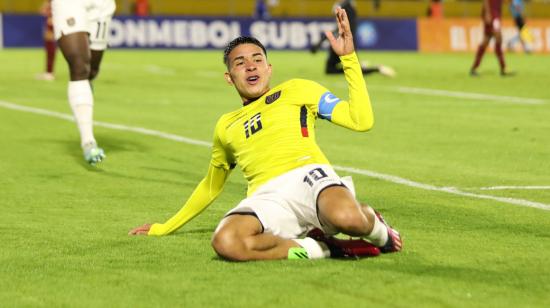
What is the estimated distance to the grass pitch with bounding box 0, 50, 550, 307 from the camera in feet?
19.7

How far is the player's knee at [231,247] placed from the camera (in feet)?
21.9

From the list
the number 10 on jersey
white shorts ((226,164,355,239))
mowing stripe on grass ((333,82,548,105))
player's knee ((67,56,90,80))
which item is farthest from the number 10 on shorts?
mowing stripe on grass ((333,82,548,105))

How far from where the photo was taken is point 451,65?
3109 cm

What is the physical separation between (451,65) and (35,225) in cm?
2363

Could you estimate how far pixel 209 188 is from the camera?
7.56 meters

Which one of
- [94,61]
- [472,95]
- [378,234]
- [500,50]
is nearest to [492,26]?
[500,50]

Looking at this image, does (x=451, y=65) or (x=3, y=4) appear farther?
(x=3, y=4)

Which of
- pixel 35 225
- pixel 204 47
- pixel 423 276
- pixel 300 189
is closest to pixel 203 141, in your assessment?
pixel 35 225

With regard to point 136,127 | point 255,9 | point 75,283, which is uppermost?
point 75,283

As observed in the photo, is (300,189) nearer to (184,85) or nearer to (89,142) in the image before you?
(89,142)

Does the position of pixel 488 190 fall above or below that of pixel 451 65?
above

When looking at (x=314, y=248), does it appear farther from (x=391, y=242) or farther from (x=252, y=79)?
(x=252, y=79)

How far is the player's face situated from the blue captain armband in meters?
0.39

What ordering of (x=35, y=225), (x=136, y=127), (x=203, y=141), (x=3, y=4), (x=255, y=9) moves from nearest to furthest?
1. (x=35, y=225)
2. (x=203, y=141)
3. (x=136, y=127)
4. (x=3, y=4)
5. (x=255, y=9)
